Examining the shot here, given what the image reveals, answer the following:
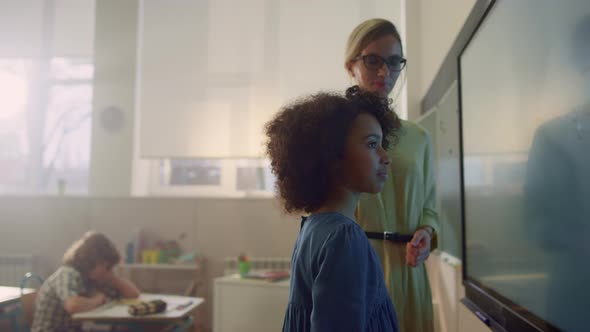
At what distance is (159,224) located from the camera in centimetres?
427

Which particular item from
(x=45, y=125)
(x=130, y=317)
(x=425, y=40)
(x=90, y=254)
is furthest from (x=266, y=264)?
(x=45, y=125)

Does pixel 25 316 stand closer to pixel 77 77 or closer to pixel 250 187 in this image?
pixel 250 187

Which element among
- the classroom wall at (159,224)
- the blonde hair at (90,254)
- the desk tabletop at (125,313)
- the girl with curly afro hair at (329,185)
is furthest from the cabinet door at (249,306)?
→ the girl with curly afro hair at (329,185)

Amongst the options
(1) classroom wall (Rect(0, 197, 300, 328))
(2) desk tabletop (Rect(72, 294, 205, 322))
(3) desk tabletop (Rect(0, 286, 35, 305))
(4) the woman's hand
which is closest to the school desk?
(2) desk tabletop (Rect(72, 294, 205, 322))

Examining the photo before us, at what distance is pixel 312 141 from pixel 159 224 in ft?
12.2

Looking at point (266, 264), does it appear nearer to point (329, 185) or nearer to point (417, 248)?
point (417, 248)

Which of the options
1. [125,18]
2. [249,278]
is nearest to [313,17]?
[125,18]

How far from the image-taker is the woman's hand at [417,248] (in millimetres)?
991

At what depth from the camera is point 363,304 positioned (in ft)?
2.37

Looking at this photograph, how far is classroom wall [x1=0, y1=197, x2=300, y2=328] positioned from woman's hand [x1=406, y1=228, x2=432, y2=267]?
3003mm

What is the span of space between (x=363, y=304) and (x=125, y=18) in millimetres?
4720

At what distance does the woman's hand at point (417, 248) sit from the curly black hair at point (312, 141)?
26 centimetres

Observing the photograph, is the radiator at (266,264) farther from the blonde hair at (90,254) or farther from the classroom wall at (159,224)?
the blonde hair at (90,254)

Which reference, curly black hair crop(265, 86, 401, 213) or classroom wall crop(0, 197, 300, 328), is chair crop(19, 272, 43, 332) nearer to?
classroom wall crop(0, 197, 300, 328)
